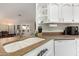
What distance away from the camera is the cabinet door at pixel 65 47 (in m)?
2.54

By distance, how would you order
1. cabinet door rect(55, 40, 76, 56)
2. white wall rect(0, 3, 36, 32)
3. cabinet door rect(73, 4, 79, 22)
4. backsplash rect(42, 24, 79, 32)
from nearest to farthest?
white wall rect(0, 3, 36, 32) → cabinet door rect(55, 40, 76, 56) → cabinet door rect(73, 4, 79, 22) → backsplash rect(42, 24, 79, 32)

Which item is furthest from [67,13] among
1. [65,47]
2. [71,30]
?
[65,47]

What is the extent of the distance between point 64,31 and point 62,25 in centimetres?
13

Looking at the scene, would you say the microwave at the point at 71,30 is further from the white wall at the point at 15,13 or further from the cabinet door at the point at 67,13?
the white wall at the point at 15,13

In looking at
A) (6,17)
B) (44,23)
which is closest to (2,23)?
(6,17)

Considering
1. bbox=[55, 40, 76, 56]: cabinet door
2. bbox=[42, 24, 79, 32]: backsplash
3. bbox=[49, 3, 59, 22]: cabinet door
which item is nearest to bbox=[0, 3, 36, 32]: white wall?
bbox=[55, 40, 76, 56]: cabinet door

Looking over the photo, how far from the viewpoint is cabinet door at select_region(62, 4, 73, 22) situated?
9.68ft

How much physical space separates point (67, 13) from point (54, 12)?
0.24 m

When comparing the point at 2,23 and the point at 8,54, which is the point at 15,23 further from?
the point at 8,54

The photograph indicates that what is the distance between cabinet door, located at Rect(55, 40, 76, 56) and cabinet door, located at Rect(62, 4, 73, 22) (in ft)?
1.77

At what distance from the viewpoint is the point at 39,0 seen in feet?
3.68

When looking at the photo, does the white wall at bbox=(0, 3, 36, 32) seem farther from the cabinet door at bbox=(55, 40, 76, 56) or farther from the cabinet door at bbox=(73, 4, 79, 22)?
the cabinet door at bbox=(73, 4, 79, 22)

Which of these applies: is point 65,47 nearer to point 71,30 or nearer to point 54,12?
point 71,30

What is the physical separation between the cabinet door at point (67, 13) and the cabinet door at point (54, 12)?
0.11 meters
